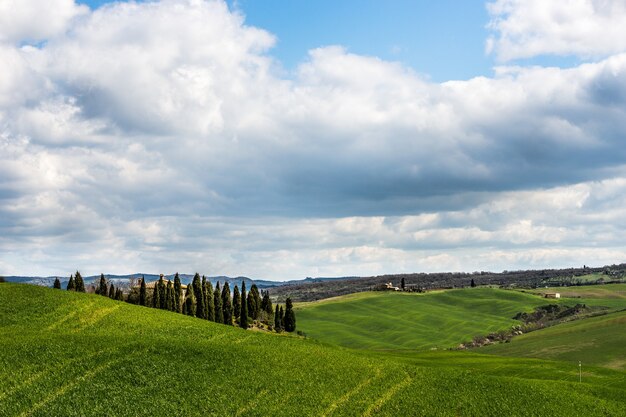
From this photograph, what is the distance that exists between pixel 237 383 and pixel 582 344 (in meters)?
98.9

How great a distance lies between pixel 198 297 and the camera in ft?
464

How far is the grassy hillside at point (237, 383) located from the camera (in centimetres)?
5238

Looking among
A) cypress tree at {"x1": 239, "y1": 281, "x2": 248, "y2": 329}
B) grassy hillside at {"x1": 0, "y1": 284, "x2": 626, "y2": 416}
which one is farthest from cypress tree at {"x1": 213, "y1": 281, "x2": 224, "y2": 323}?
grassy hillside at {"x1": 0, "y1": 284, "x2": 626, "y2": 416}

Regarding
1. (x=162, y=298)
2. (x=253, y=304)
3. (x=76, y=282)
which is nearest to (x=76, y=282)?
(x=76, y=282)

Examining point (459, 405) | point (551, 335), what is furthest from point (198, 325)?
point (551, 335)

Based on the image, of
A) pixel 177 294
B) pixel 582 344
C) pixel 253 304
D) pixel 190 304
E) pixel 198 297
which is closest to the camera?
pixel 582 344

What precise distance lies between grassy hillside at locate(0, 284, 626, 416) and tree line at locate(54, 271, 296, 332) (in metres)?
63.9

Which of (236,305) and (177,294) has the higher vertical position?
(177,294)

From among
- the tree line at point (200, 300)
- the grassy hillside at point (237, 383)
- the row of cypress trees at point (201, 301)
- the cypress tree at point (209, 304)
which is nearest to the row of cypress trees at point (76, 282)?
the tree line at point (200, 300)

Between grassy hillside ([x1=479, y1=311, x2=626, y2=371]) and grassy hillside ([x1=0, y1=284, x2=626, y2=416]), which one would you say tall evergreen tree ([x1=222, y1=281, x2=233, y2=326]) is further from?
grassy hillside ([x1=0, y1=284, x2=626, y2=416])

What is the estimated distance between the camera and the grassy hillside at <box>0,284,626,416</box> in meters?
52.4

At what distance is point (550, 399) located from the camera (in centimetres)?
5841

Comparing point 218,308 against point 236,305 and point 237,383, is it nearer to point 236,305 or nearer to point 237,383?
point 236,305

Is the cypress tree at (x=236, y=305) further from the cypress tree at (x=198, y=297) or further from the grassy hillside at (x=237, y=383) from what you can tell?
the grassy hillside at (x=237, y=383)
